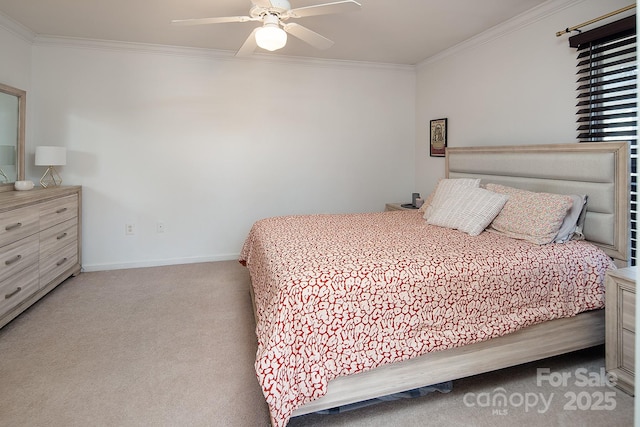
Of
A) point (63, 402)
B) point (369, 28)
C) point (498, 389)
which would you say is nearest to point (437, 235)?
point (498, 389)

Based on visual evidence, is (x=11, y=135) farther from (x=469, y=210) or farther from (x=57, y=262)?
(x=469, y=210)

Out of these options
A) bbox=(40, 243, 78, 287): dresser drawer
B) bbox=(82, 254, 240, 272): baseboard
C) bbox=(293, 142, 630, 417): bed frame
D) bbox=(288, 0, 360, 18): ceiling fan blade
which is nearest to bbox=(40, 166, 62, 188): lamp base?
bbox=(40, 243, 78, 287): dresser drawer

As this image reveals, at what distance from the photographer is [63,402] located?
5.90 ft

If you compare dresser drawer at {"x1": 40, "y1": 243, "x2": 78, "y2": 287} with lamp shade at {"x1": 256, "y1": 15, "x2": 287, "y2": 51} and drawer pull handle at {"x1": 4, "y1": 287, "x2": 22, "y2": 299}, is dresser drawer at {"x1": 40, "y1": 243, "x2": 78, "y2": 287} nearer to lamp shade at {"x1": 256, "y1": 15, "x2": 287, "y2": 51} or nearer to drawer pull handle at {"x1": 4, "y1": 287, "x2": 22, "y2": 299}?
drawer pull handle at {"x1": 4, "y1": 287, "x2": 22, "y2": 299}

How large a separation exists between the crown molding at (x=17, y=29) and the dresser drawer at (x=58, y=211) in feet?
4.99

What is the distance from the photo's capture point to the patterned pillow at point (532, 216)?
2.23m

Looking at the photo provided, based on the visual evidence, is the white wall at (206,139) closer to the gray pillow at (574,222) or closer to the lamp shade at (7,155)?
the lamp shade at (7,155)

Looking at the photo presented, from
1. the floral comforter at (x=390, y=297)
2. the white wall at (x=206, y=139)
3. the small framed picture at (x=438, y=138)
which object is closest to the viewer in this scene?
the floral comforter at (x=390, y=297)

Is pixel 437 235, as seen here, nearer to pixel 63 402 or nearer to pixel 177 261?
pixel 63 402

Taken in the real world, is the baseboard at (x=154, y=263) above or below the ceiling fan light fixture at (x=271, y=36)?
below

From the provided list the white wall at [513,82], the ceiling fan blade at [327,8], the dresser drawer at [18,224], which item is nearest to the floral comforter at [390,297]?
the white wall at [513,82]

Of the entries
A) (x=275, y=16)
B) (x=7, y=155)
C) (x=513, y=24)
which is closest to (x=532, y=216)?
(x=513, y=24)

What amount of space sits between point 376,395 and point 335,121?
11.3ft

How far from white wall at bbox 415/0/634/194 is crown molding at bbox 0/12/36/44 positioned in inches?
163
